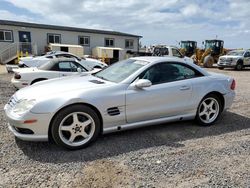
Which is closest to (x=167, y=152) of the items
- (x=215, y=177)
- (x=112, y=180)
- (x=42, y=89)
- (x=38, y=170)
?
(x=215, y=177)

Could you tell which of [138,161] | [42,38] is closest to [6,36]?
[42,38]

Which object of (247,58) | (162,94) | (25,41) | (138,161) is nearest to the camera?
(138,161)

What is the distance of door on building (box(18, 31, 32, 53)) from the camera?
2389 cm

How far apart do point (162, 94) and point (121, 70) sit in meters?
0.92

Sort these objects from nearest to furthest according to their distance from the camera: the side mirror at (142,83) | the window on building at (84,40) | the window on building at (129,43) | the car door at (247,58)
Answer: the side mirror at (142,83), the car door at (247,58), the window on building at (84,40), the window on building at (129,43)

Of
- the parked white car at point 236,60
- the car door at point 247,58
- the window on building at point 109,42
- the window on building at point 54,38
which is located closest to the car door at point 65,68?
the parked white car at point 236,60

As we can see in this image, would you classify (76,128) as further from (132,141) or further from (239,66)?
(239,66)

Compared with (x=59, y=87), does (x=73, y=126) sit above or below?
below

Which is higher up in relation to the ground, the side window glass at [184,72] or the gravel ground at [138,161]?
the side window glass at [184,72]

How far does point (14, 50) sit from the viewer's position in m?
23.5

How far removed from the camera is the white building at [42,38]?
23391 mm

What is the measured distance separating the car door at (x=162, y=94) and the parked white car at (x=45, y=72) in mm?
3372

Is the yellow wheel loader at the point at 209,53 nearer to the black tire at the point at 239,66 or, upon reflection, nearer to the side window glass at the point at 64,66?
the black tire at the point at 239,66

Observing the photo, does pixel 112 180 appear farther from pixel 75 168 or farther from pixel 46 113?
pixel 46 113
